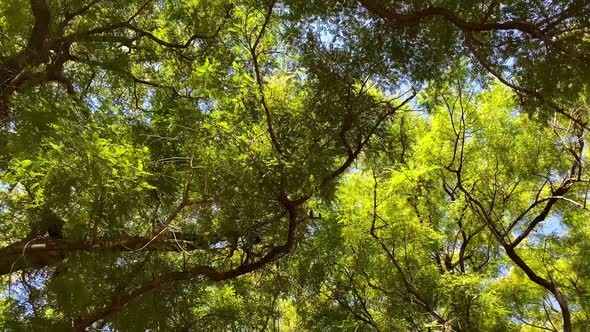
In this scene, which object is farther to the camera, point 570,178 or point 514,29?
point 570,178

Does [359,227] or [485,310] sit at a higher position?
[359,227]

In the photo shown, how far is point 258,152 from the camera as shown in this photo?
14.7 ft

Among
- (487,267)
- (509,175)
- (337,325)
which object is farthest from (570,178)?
(337,325)

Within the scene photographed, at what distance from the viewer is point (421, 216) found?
7.09m

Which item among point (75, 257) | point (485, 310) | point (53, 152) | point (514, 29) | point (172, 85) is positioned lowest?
point (485, 310)

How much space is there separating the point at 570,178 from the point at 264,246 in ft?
12.5

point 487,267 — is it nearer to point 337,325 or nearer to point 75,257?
point 337,325

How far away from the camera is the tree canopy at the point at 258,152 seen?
4.02 meters

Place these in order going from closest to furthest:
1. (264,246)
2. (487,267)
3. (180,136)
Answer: (180,136)
(264,246)
(487,267)

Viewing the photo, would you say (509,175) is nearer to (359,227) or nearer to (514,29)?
(359,227)

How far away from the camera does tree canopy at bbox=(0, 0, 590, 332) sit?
4.02 m

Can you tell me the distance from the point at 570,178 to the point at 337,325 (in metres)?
3.46

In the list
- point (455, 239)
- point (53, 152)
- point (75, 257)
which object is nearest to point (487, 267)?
point (455, 239)

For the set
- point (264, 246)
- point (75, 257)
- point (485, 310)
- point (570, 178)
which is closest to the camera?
point (75, 257)
